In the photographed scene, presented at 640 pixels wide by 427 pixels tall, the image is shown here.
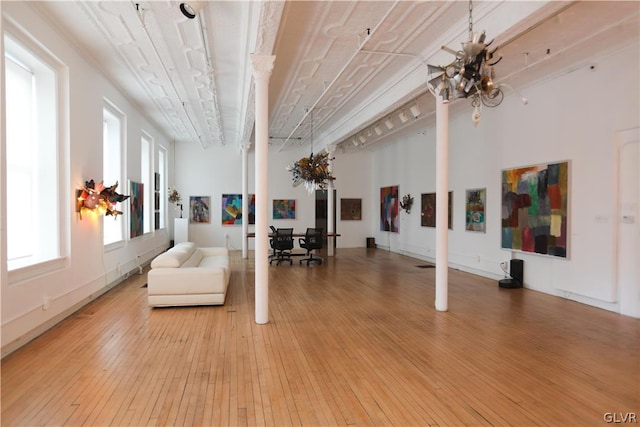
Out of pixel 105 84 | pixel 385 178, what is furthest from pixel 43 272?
pixel 385 178

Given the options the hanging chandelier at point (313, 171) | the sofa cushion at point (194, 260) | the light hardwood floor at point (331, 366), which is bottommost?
the light hardwood floor at point (331, 366)

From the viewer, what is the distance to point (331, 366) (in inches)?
166

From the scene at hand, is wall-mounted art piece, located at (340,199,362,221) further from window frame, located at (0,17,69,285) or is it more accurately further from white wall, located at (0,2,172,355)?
window frame, located at (0,17,69,285)

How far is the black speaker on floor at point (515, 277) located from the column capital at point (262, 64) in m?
6.38

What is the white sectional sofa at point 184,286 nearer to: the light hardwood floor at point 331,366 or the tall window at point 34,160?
the light hardwood floor at point 331,366

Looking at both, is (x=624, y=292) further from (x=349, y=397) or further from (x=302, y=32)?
(x=302, y=32)

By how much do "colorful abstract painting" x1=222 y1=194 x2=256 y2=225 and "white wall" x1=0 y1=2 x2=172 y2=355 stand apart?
6913 millimetres

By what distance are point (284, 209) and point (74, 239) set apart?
10.9 m

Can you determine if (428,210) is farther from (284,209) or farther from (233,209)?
(233,209)

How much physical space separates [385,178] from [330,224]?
3.24 metres

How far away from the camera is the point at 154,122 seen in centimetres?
1248

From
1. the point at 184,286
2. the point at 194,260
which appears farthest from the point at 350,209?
the point at 184,286

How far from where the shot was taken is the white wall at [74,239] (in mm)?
4668

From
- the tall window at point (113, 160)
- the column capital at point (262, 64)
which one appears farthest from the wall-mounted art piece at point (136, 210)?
the column capital at point (262, 64)
